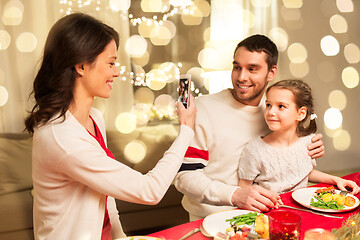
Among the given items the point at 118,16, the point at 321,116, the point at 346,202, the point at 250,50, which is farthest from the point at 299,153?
the point at 321,116

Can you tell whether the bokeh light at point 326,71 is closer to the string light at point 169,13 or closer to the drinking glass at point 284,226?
the string light at point 169,13

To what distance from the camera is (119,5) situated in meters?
3.40

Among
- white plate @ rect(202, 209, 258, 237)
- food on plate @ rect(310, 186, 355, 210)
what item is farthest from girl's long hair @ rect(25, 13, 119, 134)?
food on plate @ rect(310, 186, 355, 210)

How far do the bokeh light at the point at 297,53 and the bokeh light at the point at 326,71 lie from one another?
0.81ft

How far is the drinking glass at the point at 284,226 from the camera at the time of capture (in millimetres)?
859

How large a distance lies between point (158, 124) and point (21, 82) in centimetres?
136

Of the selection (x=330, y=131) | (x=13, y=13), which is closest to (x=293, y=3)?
(x=330, y=131)

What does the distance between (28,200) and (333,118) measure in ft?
11.5

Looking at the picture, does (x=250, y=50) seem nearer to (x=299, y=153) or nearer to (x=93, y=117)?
(x=299, y=153)

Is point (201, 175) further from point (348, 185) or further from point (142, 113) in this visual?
point (142, 113)

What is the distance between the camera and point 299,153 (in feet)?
5.32

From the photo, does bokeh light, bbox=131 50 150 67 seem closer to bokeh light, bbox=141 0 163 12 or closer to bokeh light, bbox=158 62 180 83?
bokeh light, bbox=158 62 180 83

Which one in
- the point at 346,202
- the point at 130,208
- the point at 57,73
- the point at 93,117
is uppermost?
the point at 57,73

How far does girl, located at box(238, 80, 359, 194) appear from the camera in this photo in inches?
62.6
